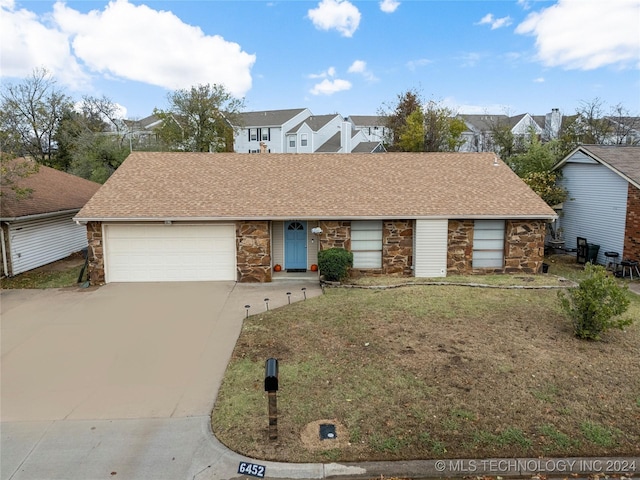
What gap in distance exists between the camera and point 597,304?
858 cm

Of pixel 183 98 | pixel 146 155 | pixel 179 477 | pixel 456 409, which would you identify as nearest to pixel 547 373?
pixel 456 409

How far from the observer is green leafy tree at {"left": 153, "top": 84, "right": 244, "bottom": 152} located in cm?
3528

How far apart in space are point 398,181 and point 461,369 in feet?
32.8

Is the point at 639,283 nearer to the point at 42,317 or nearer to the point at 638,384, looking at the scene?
the point at 638,384

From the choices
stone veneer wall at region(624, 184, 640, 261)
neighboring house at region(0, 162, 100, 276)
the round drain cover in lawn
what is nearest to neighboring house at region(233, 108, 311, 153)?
neighboring house at region(0, 162, 100, 276)

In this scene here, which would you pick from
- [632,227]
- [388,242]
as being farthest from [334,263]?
[632,227]

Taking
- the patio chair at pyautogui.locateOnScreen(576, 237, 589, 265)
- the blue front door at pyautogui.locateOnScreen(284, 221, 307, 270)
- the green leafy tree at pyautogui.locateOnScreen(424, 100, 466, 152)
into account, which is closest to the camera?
the blue front door at pyautogui.locateOnScreen(284, 221, 307, 270)

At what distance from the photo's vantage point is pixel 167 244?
14609 millimetres

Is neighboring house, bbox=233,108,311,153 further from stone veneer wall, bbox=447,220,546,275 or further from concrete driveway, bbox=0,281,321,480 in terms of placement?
concrete driveway, bbox=0,281,321,480

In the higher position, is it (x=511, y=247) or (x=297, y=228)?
(x=297, y=228)

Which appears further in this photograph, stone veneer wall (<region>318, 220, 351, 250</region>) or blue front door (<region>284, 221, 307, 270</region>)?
blue front door (<region>284, 221, 307, 270</region>)

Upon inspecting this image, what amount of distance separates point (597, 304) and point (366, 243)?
7.53 metres

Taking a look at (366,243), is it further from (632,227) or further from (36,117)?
(36,117)

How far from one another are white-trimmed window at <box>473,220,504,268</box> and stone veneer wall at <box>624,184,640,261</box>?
17.0 ft
